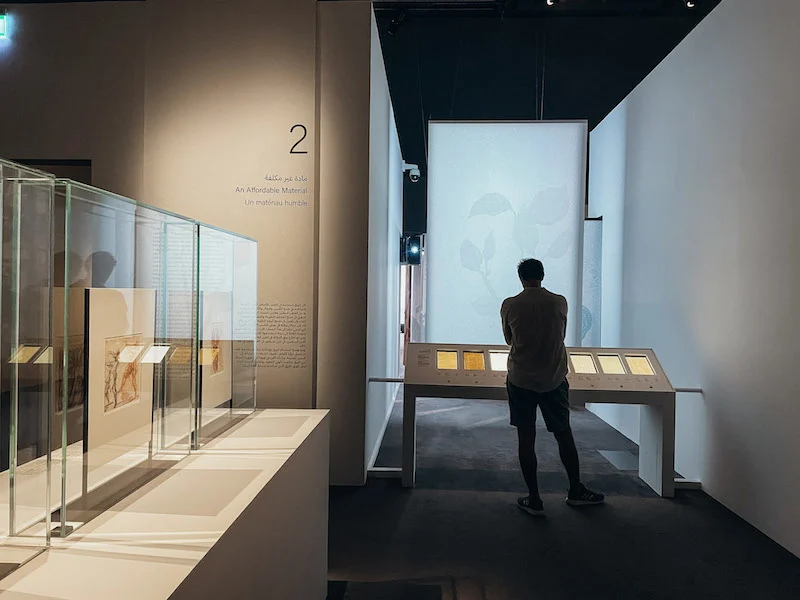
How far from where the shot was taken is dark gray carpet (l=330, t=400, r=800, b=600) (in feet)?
8.82

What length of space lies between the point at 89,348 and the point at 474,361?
3617 mm

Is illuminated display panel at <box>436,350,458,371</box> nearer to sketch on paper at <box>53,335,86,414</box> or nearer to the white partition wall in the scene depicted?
the white partition wall

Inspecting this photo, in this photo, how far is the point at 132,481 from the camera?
144 cm

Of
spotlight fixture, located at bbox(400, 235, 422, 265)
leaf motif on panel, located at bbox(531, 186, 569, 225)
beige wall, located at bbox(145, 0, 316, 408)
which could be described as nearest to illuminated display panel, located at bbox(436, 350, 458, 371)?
beige wall, located at bbox(145, 0, 316, 408)

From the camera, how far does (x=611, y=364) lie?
4.46 meters

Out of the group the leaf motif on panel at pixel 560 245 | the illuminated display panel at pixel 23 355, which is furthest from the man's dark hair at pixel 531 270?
the illuminated display panel at pixel 23 355

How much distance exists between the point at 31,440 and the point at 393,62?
718cm

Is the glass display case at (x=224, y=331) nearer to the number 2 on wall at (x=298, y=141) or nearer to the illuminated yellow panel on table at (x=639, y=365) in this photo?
the number 2 on wall at (x=298, y=141)

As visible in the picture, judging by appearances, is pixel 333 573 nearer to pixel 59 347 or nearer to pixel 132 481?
pixel 132 481

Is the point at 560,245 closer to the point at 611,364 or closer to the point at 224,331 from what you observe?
the point at 611,364

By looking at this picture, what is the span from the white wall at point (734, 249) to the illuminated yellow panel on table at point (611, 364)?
1.79 feet

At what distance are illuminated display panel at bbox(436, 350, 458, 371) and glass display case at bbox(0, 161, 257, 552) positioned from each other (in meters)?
2.79

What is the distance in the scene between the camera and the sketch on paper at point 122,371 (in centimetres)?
128

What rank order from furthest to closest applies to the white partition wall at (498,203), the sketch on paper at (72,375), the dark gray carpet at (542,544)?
the white partition wall at (498,203) → the dark gray carpet at (542,544) → the sketch on paper at (72,375)
